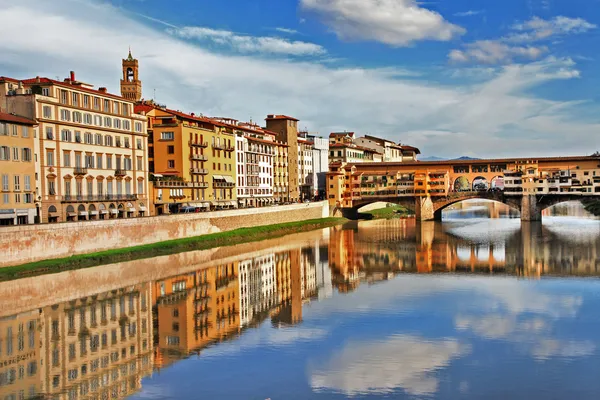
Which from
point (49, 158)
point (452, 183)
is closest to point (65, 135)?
point (49, 158)

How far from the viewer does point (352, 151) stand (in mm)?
87312

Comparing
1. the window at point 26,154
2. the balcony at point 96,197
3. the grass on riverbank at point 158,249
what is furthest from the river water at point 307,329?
the window at point 26,154

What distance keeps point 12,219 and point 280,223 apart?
2603 cm

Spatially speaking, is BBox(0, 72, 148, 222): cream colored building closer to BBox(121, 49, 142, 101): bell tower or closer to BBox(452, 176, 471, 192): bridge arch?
BBox(121, 49, 142, 101): bell tower

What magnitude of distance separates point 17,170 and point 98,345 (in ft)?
52.0

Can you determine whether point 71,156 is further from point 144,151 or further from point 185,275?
point 185,275

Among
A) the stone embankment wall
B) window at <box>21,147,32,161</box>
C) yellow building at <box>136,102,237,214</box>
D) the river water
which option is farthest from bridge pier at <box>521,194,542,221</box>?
window at <box>21,147,32,161</box>

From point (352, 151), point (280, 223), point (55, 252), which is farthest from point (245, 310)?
point (352, 151)

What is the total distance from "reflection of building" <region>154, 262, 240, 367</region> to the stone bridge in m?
36.9

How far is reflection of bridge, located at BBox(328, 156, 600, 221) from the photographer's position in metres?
62.3

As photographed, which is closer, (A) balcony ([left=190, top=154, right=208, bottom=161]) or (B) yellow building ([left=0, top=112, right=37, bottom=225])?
(B) yellow building ([left=0, top=112, right=37, bottom=225])

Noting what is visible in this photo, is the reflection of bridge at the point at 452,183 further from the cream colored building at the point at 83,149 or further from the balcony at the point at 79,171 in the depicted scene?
the balcony at the point at 79,171

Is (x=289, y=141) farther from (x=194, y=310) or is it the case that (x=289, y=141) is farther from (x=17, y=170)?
(x=194, y=310)

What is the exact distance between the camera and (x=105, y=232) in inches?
1352
